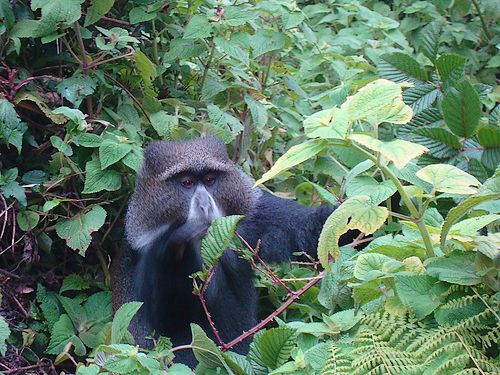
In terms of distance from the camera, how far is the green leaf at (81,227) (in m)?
3.71

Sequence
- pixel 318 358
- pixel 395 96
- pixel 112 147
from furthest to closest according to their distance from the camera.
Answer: pixel 112 147 → pixel 318 358 → pixel 395 96

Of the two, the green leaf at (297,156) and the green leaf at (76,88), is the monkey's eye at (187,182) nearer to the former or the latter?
the green leaf at (76,88)

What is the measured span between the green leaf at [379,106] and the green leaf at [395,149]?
6 centimetres

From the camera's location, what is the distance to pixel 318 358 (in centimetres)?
211

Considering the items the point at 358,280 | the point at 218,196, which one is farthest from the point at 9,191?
the point at 358,280

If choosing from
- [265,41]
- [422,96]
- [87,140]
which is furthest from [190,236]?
[265,41]

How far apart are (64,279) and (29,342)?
1.27 feet

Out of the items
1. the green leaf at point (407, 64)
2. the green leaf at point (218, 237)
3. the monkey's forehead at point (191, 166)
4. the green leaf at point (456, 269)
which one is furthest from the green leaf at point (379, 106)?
the monkey's forehead at point (191, 166)

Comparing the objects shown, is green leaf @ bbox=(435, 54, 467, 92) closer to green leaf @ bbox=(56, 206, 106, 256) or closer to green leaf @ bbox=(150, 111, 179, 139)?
green leaf @ bbox=(150, 111, 179, 139)

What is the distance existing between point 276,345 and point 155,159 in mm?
1686

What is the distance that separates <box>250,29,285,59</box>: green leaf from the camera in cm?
434

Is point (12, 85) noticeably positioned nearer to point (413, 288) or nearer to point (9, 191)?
point (9, 191)

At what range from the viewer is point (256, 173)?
4559 mm

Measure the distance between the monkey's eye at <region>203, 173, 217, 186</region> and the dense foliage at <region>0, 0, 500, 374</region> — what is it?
342 mm
